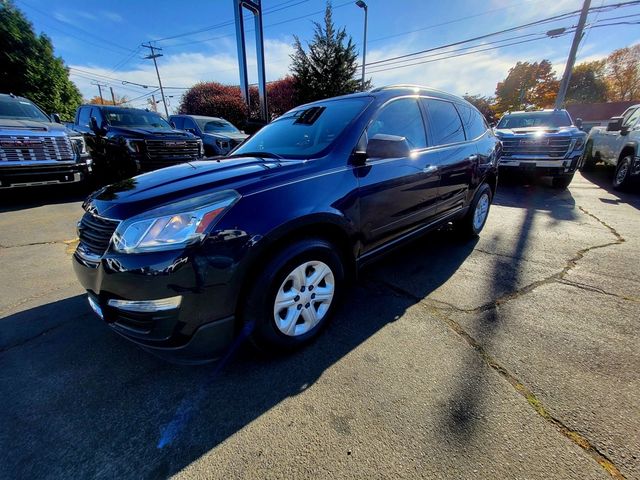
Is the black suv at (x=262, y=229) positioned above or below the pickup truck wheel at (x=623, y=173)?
above

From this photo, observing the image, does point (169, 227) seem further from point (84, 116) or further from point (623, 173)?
point (623, 173)

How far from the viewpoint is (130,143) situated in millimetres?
6828

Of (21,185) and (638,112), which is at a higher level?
(638,112)

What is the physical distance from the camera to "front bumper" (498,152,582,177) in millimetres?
7000

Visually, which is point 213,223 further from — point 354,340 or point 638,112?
point 638,112

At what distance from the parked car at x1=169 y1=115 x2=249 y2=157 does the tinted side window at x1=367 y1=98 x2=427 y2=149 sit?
710 cm

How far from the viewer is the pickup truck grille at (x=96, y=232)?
1.80 m

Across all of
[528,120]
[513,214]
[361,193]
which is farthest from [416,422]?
[528,120]

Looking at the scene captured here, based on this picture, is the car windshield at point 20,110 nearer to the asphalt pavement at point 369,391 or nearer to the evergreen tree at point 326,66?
the asphalt pavement at point 369,391

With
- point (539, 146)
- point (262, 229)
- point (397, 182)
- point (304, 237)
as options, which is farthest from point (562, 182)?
point (262, 229)

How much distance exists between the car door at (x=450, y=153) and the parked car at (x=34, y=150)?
675cm

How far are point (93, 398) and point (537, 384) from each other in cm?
262

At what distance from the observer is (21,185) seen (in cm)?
558

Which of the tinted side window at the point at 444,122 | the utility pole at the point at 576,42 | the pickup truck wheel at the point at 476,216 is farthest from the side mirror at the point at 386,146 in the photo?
the utility pole at the point at 576,42
